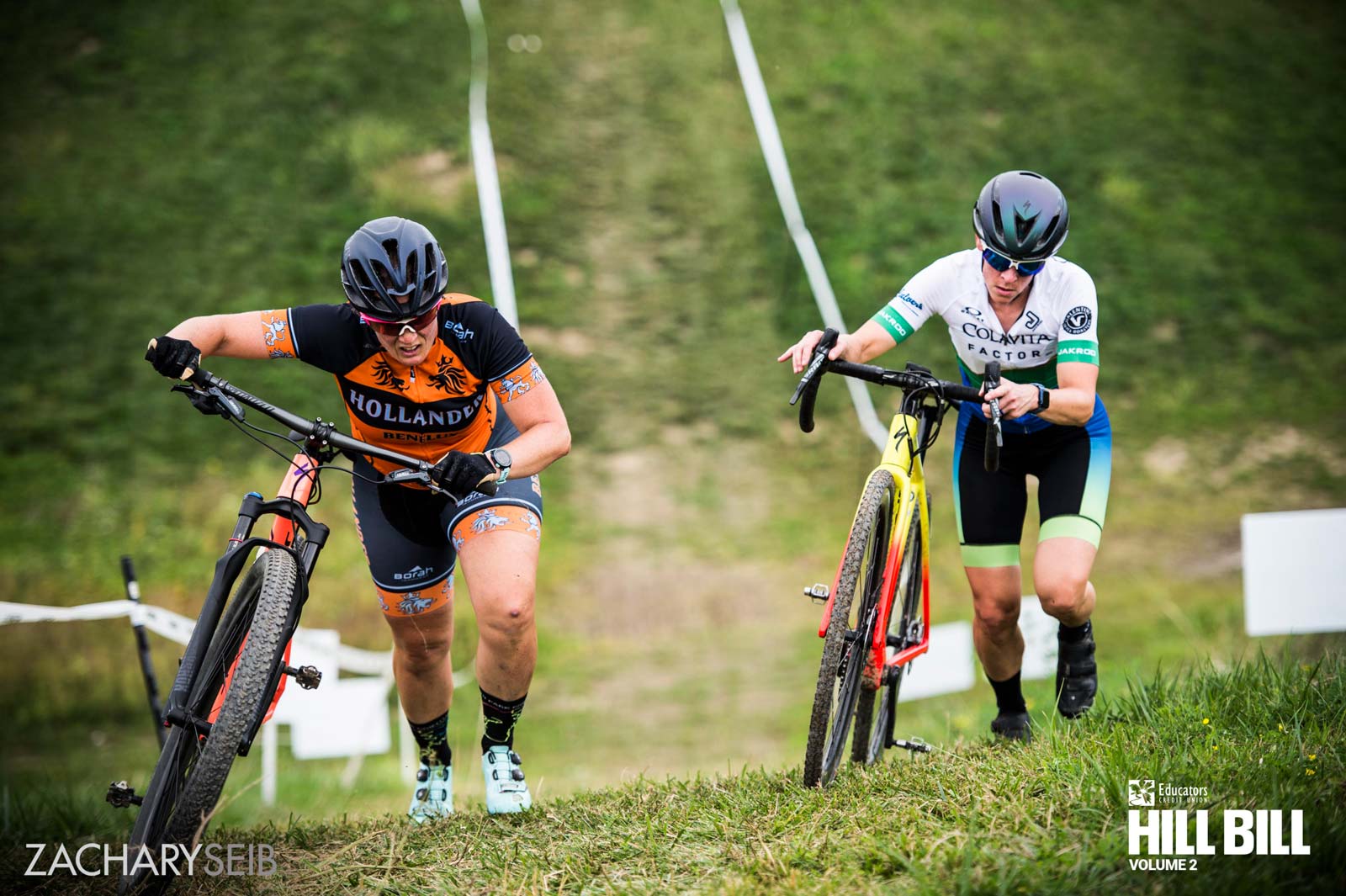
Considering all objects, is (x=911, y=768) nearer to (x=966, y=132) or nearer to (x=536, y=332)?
(x=536, y=332)

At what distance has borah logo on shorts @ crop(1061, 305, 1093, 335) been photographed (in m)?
5.38

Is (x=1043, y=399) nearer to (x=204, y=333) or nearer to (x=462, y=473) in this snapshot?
(x=462, y=473)

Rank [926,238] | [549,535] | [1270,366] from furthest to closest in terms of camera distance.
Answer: [926,238] < [1270,366] < [549,535]

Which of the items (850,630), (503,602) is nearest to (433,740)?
(503,602)

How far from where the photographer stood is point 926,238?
62.4ft

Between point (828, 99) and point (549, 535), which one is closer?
point (549, 535)

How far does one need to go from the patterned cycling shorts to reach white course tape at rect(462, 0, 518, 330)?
1045cm

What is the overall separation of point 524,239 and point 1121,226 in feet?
32.3

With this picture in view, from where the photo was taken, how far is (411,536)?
5578 mm

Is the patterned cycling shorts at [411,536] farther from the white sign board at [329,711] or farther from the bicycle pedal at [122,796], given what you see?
the white sign board at [329,711]

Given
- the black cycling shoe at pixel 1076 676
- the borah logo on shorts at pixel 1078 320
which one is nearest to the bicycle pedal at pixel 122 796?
the black cycling shoe at pixel 1076 676

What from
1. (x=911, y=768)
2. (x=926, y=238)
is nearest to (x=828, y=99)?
(x=926, y=238)

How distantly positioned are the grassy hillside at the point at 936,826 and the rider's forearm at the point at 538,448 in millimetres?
1542

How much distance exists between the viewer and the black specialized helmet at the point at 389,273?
4926 millimetres
